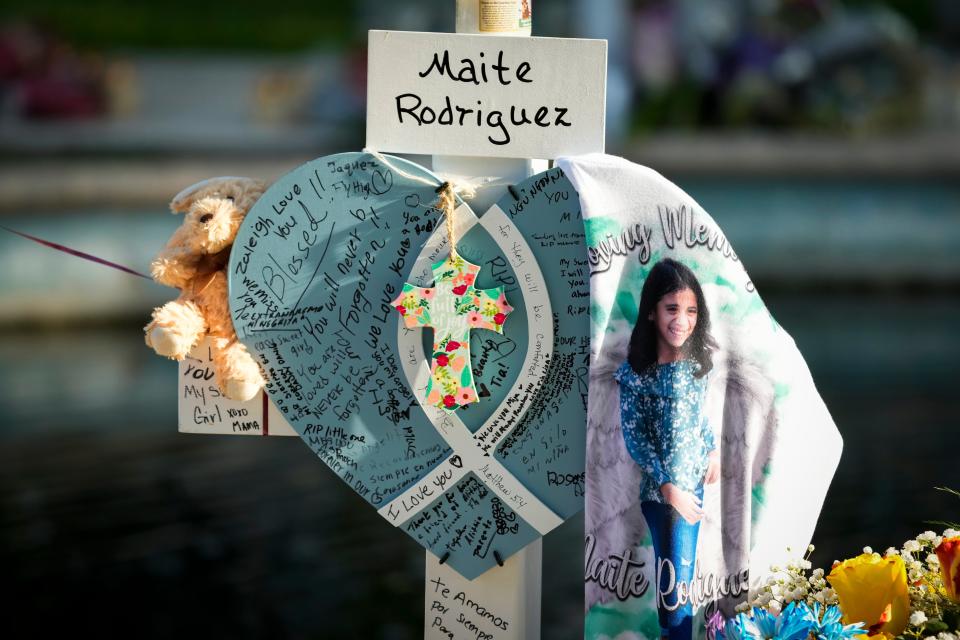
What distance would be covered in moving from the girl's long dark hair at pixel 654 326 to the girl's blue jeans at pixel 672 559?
0.64 ft

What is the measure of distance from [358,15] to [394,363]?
9.09m

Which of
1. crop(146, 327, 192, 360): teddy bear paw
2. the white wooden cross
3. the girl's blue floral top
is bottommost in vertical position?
the girl's blue floral top

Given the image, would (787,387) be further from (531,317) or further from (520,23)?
(520,23)

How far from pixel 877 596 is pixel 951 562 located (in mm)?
104

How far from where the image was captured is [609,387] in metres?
1.84

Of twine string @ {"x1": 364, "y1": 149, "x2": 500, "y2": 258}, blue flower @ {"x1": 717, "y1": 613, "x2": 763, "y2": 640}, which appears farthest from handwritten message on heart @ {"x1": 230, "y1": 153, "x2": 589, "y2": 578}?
blue flower @ {"x1": 717, "y1": 613, "x2": 763, "y2": 640}

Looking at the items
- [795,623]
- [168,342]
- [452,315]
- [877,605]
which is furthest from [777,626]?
[168,342]

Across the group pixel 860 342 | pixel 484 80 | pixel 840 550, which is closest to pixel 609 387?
pixel 484 80

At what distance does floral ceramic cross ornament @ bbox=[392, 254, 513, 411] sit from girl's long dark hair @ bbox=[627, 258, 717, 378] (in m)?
0.20

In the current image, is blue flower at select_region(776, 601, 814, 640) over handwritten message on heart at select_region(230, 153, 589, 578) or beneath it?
beneath

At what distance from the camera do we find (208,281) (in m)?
2.02

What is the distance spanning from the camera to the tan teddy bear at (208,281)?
1953mm

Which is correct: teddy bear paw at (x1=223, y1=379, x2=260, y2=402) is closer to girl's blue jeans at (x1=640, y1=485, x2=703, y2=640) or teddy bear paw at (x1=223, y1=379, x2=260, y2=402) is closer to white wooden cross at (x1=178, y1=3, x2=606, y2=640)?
white wooden cross at (x1=178, y1=3, x2=606, y2=640)

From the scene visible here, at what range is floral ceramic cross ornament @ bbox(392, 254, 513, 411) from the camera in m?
1.89
